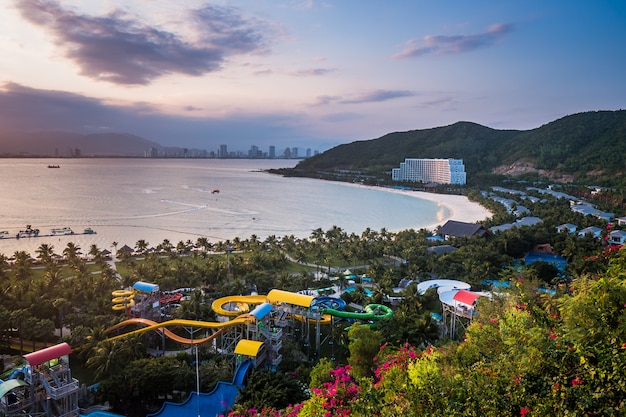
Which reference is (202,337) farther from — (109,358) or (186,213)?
(186,213)

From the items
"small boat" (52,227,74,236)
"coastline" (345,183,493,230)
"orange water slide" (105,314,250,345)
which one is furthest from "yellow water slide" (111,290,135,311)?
"coastline" (345,183,493,230)

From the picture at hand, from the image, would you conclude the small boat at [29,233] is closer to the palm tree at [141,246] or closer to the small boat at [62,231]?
the small boat at [62,231]

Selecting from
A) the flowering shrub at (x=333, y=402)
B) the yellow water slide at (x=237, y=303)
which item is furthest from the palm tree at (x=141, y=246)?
the flowering shrub at (x=333, y=402)

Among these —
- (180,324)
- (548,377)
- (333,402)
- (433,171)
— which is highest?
(433,171)

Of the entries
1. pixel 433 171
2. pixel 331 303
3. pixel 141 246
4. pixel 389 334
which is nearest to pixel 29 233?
pixel 141 246

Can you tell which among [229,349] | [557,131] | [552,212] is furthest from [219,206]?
[557,131]

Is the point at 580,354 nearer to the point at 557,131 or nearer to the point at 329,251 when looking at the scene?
the point at 329,251
